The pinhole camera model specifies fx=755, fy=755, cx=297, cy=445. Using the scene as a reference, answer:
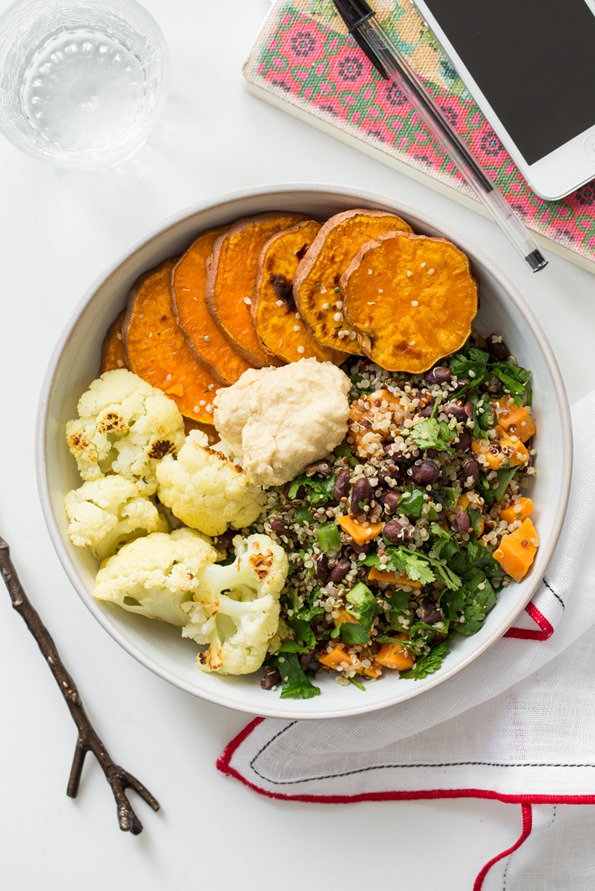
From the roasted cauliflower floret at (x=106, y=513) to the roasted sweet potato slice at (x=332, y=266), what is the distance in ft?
2.17

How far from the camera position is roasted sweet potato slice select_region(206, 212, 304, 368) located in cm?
206

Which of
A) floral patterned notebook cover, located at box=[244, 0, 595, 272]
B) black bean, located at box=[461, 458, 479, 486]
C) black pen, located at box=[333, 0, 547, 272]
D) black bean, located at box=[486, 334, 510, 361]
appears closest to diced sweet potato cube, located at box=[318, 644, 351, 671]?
black bean, located at box=[461, 458, 479, 486]

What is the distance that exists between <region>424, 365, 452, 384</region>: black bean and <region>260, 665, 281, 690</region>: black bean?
3.03 feet

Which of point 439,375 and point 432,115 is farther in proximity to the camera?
point 432,115

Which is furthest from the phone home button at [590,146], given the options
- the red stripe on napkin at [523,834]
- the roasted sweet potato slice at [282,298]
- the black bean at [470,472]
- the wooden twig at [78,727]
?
the wooden twig at [78,727]

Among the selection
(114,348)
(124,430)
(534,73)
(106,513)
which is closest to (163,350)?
(114,348)

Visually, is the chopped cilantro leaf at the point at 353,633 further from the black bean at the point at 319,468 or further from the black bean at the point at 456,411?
the black bean at the point at 456,411

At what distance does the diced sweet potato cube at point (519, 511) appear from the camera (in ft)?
6.79

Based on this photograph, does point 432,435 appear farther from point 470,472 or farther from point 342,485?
point 342,485

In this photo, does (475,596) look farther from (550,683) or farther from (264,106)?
(264,106)

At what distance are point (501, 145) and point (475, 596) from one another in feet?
4.28

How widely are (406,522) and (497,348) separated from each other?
551 mm

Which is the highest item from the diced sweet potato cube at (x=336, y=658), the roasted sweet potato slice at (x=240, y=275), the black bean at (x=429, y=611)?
the roasted sweet potato slice at (x=240, y=275)

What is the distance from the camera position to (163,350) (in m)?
2.16
